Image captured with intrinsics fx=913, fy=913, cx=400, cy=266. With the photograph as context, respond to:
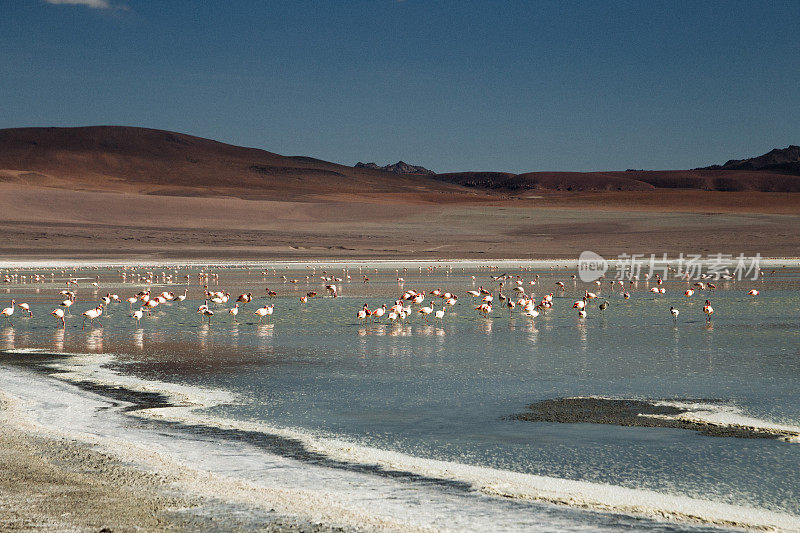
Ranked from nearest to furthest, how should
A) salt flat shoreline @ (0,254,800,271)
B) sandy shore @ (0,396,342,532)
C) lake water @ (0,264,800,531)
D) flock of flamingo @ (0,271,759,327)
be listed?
sandy shore @ (0,396,342,532)
lake water @ (0,264,800,531)
flock of flamingo @ (0,271,759,327)
salt flat shoreline @ (0,254,800,271)

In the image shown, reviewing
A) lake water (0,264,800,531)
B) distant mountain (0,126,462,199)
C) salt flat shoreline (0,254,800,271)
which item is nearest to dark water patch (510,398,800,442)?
lake water (0,264,800,531)

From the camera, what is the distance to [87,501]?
6.25 metres

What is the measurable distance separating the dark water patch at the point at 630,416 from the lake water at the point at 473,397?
0.57 feet

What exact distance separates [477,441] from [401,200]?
109 metres

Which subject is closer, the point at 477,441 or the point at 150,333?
the point at 477,441

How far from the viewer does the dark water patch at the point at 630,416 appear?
8297 mm

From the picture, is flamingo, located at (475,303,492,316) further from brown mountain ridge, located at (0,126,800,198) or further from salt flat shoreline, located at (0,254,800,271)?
brown mountain ridge, located at (0,126,800,198)

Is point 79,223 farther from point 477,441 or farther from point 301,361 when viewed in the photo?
point 477,441

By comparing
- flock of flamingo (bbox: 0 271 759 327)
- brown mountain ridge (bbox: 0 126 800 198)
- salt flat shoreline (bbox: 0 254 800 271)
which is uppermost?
brown mountain ridge (bbox: 0 126 800 198)

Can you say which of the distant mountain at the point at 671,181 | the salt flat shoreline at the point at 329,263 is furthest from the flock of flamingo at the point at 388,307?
the distant mountain at the point at 671,181

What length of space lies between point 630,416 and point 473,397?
1.86 metres

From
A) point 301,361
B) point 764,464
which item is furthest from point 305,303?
point 764,464

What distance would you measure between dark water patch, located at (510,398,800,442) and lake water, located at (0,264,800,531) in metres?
0.17

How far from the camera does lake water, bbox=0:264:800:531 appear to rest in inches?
255
